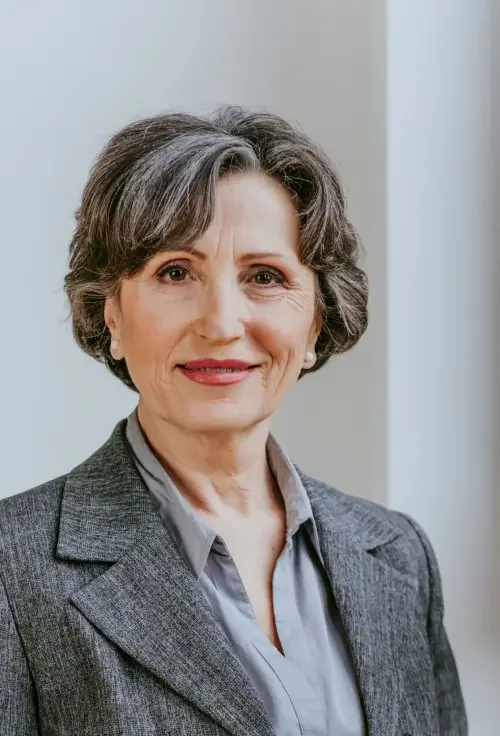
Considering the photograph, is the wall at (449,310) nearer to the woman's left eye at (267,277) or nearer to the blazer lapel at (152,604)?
the woman's left eye at (267,277)

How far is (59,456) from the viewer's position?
169 centimetres

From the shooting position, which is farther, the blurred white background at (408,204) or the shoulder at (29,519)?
the blurred white background at (408,204)

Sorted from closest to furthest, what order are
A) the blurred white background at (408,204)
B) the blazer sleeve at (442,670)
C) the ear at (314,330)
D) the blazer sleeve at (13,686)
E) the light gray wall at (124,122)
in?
the blazer sleeve at (13,686) → the ear at (314,330) → the blazer sleeve at (442,670) → the light gray wall at (124,122) → the blurred white background at (408,204)

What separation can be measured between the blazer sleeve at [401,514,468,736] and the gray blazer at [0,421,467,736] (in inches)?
7.8

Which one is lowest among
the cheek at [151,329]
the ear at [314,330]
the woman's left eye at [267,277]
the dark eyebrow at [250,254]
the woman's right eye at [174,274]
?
the cheek at [151,329]

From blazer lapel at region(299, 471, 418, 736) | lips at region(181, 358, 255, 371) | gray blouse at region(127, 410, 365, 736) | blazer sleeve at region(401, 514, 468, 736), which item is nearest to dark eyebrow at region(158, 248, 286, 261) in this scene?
lips at region(181, 358, 255, 371)

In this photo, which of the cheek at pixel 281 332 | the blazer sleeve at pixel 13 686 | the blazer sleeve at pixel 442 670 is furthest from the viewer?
the blazer sleeve at pixel 442 670

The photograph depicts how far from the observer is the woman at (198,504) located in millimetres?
1098

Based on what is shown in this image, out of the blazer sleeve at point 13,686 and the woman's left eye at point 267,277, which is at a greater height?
the woman's left eye at point 267,277

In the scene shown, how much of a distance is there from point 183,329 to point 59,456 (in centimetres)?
62

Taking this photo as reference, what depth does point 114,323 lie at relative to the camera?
1.24m

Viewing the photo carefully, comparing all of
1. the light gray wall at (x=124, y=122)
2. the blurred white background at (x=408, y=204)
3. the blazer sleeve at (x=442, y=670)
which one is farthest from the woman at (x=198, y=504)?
the blurred white background at (x=408, y=204)

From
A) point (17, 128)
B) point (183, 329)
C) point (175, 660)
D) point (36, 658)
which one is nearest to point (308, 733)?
point (175, 660)

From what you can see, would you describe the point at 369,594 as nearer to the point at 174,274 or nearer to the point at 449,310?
the point at 174,274
